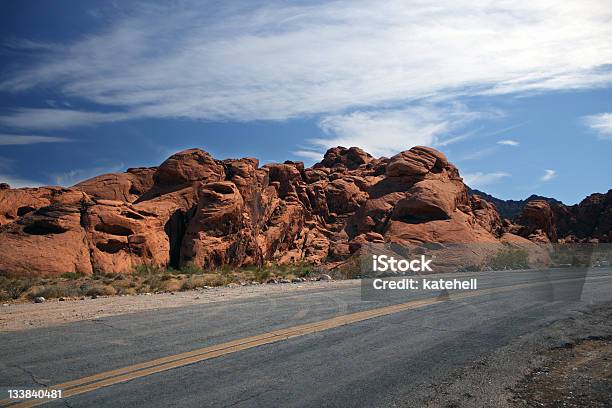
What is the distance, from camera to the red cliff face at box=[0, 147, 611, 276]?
28.1m

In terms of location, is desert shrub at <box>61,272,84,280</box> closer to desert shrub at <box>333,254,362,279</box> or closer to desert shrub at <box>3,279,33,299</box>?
desert shrub at <box>3,279,33,299</box>

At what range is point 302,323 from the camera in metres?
9.90

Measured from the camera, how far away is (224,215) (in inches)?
1332

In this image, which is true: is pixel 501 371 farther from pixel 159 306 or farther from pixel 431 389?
pixel 159 306

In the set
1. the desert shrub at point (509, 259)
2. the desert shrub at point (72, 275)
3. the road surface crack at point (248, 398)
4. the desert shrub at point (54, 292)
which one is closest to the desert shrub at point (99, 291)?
the desert shrub at point (54, 292)

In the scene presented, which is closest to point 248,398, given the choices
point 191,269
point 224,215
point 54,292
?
point 54,292

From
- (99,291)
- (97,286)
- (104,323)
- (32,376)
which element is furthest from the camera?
(97,286)

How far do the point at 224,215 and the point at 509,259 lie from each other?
2056cm

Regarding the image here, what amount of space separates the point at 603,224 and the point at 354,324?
92.7 meters

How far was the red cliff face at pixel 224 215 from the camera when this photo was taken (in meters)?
28.1

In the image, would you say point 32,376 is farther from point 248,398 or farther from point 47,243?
point 47,243

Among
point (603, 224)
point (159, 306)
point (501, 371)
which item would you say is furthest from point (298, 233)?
point (603, 224)

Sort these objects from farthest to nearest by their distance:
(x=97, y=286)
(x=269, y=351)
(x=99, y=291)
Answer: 1. (x=97, y=286)
2. (x=99, y=291)
3. (x=269, y=351)

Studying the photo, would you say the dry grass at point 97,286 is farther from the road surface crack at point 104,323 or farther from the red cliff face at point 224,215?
the road surface crack at point 104,323
